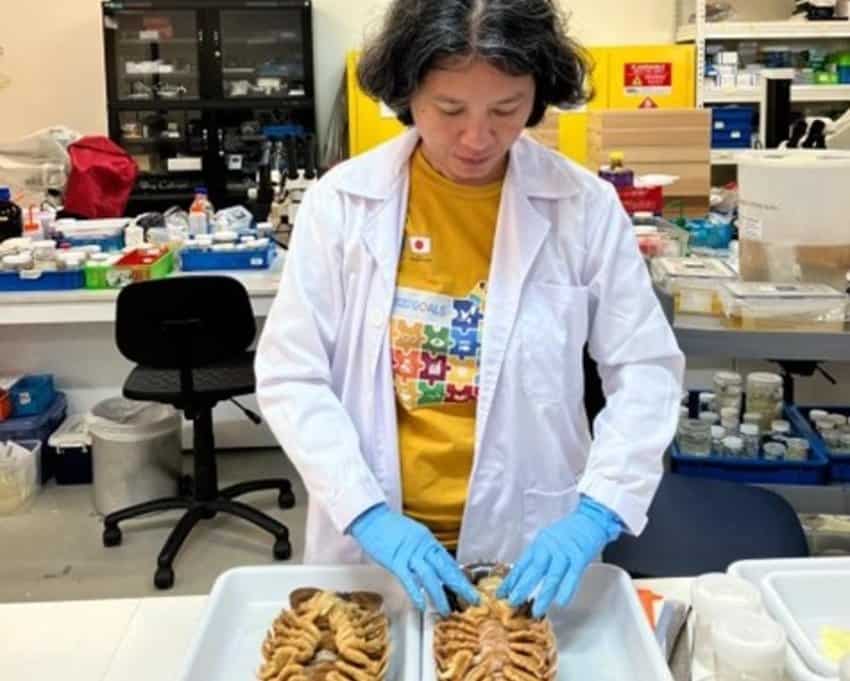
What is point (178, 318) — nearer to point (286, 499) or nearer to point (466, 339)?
point (286, 499)

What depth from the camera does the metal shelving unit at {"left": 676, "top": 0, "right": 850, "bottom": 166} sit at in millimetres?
4965

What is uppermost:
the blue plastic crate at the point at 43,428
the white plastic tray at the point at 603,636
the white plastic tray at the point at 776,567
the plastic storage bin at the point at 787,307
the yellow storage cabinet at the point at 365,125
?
the yellow storage cabinet at the point at 365,125

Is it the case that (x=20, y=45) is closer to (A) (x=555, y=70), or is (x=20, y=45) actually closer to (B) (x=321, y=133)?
(B) (x=321, y=133)

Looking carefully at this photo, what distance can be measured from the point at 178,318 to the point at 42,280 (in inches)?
24.1

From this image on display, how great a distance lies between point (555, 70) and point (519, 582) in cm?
55

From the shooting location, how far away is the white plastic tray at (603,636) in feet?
3.19

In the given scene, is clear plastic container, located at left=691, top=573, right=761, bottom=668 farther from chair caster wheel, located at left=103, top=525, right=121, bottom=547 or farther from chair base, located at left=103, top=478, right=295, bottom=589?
chair caster wheel, located at left=103, top=525, right=121, bottom=547

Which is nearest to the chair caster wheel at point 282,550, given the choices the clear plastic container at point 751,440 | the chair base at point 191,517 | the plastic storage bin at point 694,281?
the chair base at point 191,517

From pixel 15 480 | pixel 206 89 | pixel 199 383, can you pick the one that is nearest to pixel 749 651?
pixel 199 383

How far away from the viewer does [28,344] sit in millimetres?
3479

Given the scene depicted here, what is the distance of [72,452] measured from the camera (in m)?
Result: 3.41

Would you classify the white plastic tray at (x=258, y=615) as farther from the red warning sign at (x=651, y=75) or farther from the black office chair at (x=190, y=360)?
the red warning sign at (x=651, y=75)

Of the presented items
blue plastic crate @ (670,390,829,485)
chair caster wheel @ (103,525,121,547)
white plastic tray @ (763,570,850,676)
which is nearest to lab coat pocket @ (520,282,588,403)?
white plastic tray @ (763,570,850,676)

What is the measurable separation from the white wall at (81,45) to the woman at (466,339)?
451 centimetres
